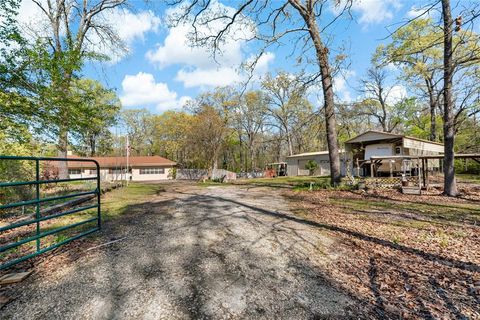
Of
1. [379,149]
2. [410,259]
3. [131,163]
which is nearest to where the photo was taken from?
[410,259]

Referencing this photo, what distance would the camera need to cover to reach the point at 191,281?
2.93 meters

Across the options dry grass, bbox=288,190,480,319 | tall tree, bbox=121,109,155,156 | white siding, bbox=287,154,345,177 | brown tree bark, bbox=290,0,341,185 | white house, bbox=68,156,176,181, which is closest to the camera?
dry grass, bbox=288,190,480,319

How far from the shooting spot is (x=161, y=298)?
2.57m

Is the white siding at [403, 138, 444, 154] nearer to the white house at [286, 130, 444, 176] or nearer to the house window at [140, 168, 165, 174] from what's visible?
the white house at [286, 130, 444, 176]

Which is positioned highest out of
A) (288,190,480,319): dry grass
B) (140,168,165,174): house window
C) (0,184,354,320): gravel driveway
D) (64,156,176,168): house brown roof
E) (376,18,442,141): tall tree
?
(376,18,442,141): tall tree

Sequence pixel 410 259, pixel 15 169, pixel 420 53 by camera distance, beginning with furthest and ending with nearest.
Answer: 1. pixel 420 53
2. pixel 15 169
3. pixel 410 259

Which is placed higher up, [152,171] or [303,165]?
[303,165]

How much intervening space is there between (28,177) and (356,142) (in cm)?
2267

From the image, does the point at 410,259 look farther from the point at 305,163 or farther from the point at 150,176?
the point at 150,176

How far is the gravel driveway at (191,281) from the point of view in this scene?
2.38m

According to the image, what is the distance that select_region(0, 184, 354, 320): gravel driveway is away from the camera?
2.38m

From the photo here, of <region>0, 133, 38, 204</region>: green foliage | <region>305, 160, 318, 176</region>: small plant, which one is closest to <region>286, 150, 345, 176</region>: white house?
<region>305, 160, 318, 176</region>: small plant

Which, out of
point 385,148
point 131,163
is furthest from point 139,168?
point 385,148

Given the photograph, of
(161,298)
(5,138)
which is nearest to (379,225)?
(161,298)
